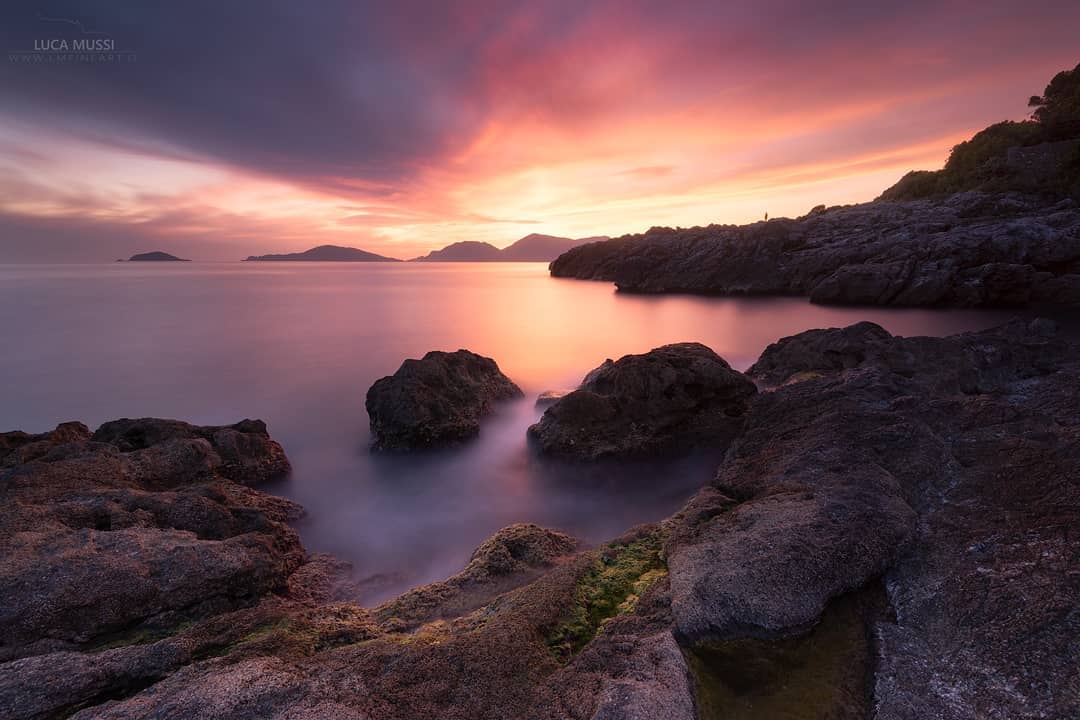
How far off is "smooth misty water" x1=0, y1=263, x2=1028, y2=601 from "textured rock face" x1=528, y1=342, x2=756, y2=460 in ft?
2.08

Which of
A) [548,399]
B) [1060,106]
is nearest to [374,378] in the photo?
[548,399]

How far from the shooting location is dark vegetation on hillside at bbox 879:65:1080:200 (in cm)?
3934

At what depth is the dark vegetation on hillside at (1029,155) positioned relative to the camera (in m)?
39.3

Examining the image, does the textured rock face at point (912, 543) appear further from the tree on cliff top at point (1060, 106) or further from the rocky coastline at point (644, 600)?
the tree on cliff top at point (1060, 106)

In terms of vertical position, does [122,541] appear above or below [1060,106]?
below

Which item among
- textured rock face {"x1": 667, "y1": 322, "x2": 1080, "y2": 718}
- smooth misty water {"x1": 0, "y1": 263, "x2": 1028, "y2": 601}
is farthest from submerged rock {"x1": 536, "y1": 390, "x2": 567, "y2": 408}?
textured rock face {"x1": 667, "y1": 322, "x2": 1080, "y2": 718}

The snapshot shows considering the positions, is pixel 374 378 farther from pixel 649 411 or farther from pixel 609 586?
pixel 609 586

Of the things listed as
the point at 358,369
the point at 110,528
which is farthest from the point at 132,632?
the point at 358,369

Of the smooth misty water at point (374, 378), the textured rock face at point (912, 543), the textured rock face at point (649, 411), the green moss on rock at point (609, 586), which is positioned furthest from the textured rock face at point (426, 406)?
the textured rock face at point (912, 543)

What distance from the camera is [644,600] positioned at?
480cm

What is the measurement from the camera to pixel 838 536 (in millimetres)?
4812

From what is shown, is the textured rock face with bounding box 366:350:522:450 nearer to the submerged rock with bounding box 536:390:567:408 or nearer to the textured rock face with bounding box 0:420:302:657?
the submerged rock with bounding box 536:390:567:408

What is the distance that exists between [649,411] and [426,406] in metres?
5.95

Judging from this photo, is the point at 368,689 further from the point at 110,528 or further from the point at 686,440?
the point at 686,440
